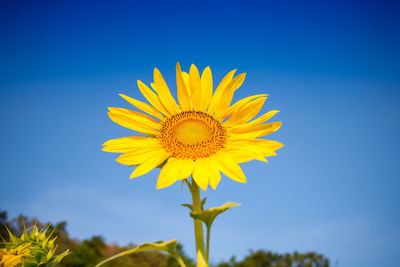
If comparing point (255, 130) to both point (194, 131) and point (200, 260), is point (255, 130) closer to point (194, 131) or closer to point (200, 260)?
point (194, 131)

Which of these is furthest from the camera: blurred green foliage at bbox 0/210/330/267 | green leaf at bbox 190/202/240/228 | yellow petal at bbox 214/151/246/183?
blurred green foliage at bbox 0/210/330/267

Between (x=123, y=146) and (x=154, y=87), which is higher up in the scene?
(x=154, y=87)

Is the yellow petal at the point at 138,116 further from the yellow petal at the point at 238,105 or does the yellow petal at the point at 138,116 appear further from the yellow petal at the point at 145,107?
the yellow petal at the point at 238,105

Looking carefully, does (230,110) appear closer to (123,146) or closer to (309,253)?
(123,146)

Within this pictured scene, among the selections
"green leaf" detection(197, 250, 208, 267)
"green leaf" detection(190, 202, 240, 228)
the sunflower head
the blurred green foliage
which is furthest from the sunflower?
the blurred green foliage

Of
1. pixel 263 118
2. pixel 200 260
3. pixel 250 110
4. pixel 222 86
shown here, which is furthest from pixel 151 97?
pixel 200 260

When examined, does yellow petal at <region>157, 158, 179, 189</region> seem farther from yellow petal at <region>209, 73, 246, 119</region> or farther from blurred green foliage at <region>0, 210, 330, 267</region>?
blurred green foliage at <region>0, 210, 330, 267</region>

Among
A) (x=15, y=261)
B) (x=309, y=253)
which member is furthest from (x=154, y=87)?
(x=309, y=253)
